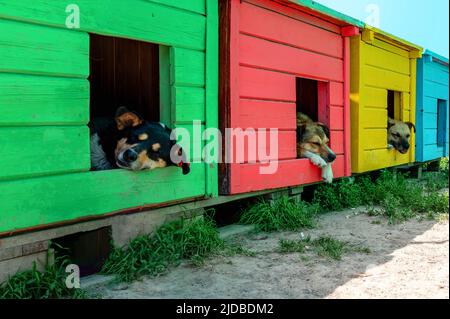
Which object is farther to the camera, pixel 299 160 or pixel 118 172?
pixel 299 160

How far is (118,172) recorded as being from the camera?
3.34m

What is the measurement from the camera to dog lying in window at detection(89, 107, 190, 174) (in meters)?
3.42

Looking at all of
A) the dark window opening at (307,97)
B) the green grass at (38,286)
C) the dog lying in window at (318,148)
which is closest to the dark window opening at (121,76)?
the dog lying in window at (318,148)

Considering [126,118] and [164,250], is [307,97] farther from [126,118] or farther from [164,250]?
[164,250]

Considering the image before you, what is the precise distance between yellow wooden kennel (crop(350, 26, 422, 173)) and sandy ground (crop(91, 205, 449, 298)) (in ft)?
8.02

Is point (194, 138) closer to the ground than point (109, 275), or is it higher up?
higher up

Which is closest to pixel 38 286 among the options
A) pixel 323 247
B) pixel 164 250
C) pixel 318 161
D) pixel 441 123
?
pixel 164 250

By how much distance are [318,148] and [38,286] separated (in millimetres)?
3933

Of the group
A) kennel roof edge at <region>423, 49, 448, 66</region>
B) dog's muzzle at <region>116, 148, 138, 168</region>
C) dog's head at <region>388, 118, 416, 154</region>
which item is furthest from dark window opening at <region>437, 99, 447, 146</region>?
dog's muzzle at <region>116, 148, 138, 168</region>

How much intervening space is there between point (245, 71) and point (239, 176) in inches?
41.1

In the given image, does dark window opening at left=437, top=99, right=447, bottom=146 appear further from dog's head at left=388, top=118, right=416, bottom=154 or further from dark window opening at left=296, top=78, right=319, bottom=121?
dark window opening at left=296, top=78, right=319, bottom=121

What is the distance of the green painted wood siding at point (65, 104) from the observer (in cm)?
268

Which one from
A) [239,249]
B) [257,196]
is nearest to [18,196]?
[239,249]

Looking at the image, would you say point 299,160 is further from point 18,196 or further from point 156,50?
point 18,196
